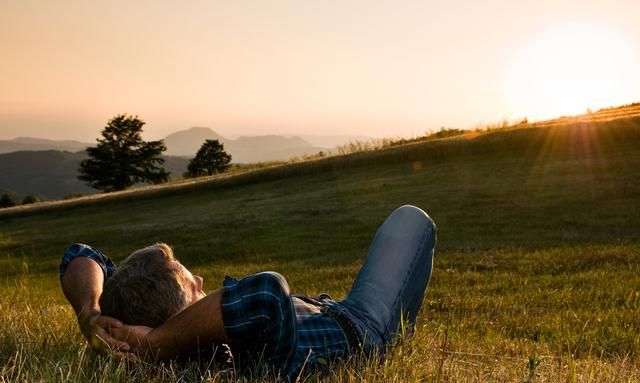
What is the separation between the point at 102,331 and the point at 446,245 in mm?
8930

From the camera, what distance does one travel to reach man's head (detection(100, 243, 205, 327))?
2.80 m

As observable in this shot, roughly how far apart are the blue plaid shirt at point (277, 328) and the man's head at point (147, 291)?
271 millimetres

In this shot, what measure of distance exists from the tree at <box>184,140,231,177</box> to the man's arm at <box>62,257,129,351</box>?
62.1 m

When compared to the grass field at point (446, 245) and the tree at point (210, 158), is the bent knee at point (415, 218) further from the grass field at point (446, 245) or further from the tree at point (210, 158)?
the tree at point (210, 158)

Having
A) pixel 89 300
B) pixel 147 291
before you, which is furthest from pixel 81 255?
pixel 147 291

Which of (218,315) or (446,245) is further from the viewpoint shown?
(446,245)

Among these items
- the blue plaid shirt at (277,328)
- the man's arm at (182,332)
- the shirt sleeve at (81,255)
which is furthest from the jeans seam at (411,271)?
the shirt sleeve at (81,255)

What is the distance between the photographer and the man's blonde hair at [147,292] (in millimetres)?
2805

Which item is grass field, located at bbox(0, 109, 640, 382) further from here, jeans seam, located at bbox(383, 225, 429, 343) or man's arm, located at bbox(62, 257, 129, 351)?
jeans seam, located at bbox(383, 225, 429, 343)

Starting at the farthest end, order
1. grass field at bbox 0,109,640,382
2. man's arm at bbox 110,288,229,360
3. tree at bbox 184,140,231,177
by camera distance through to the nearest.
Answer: tree at bbox 184,140,231,177
grass field at bbox 0,109,640,382
man's arm at bbox 110,288,229,360

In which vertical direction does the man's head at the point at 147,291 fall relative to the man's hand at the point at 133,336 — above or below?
above

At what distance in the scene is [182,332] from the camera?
8.75 ft

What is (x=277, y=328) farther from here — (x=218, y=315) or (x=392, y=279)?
(x=392, y=279)

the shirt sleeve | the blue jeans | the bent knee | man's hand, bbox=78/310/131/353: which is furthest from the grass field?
the bent knee
